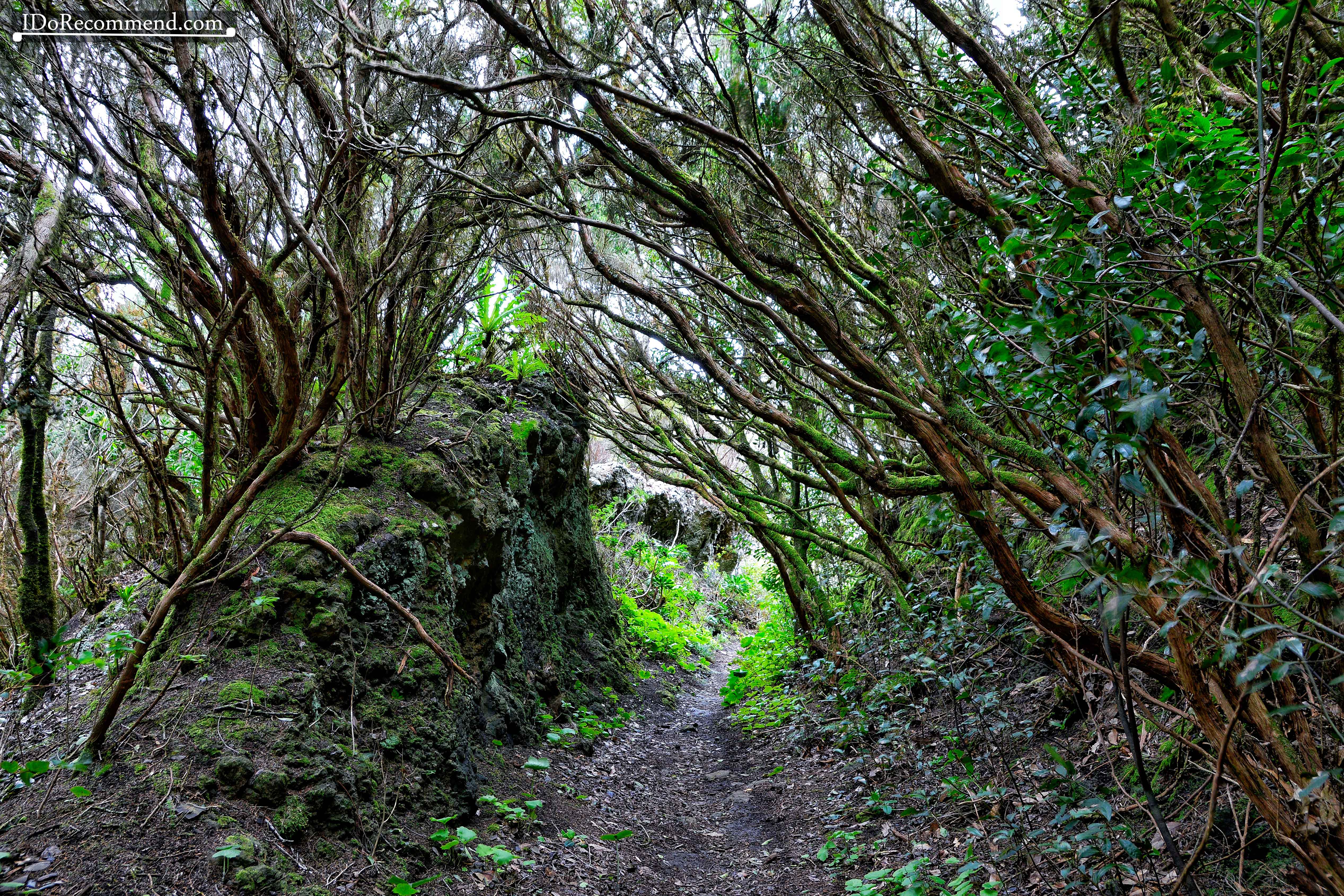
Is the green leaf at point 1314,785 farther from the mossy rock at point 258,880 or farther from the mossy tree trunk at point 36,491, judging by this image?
the mossy tree trunk at point 36,491

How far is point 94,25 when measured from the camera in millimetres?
2900

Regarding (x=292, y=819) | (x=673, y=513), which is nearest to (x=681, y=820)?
(x=292, y=819)

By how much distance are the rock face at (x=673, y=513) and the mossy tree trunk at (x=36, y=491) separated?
10.5 meters

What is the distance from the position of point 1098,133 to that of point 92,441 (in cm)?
843

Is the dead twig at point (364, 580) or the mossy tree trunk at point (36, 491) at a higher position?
the mossy tree trunk at point (36, 491)

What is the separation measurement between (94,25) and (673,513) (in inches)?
544

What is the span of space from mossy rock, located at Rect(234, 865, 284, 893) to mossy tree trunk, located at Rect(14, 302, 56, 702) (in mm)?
1755

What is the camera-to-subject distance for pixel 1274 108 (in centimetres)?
314

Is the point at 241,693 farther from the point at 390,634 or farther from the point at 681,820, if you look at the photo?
the point at 681,820

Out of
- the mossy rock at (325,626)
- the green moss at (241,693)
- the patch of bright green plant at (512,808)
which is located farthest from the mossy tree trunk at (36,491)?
the patch of bright green plant at (512,808)

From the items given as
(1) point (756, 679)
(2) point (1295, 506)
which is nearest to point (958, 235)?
Result: (2) point (1295, 506)

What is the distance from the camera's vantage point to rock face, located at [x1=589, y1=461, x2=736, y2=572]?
48.6ft

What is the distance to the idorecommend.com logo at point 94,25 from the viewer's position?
2809mm

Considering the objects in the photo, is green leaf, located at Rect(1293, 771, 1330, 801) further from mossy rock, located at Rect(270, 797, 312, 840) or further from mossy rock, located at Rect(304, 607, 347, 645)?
mossy rock, located at Rect(304, 607, 347, 645)
